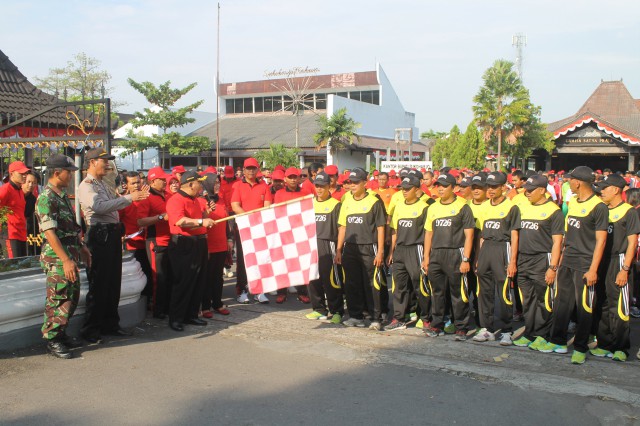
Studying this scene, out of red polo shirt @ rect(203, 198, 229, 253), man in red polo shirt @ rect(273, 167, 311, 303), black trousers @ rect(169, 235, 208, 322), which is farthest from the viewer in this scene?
man in red polo shirt @ rect(273, 167, 311, 303)

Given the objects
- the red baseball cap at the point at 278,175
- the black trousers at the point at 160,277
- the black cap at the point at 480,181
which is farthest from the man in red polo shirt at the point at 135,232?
the black cap at the point at 480,181

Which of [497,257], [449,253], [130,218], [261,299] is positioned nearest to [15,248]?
[130,218]

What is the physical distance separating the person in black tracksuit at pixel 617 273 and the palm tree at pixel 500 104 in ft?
85.7

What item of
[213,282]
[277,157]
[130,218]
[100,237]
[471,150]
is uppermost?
[471,150]

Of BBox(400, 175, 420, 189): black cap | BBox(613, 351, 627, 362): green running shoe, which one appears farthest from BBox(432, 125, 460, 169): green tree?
BBox(613, 351, 627, 362): green running shoe

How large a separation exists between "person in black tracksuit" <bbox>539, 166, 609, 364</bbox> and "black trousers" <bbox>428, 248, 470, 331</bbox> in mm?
973

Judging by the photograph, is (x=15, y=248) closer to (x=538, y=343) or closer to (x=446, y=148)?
(x=538, y=343)

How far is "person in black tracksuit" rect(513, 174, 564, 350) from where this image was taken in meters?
5.87

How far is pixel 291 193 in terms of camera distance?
8.06 m

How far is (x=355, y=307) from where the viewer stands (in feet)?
23.0

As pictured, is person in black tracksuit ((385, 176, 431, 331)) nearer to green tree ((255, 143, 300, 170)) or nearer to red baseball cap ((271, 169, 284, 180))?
red baseball cap ((271, 169, 284, 180))

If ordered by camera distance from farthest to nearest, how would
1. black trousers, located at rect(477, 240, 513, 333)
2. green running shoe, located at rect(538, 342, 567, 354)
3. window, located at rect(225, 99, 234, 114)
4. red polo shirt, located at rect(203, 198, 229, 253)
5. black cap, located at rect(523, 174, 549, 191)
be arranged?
window, located at rect(225, 99, 234, 114) < red polo shirt, located at rect(203, 198, 229, 253) < black trousers, located at rect(477, 240, 513, 333) < black cap, located at rect(523, 174, 549, 191) < green running shoe, located at rect(538, 342, 567, 354)

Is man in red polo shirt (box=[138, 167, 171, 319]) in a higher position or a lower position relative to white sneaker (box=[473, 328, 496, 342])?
higher

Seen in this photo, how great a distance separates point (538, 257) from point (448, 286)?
1064 mm
